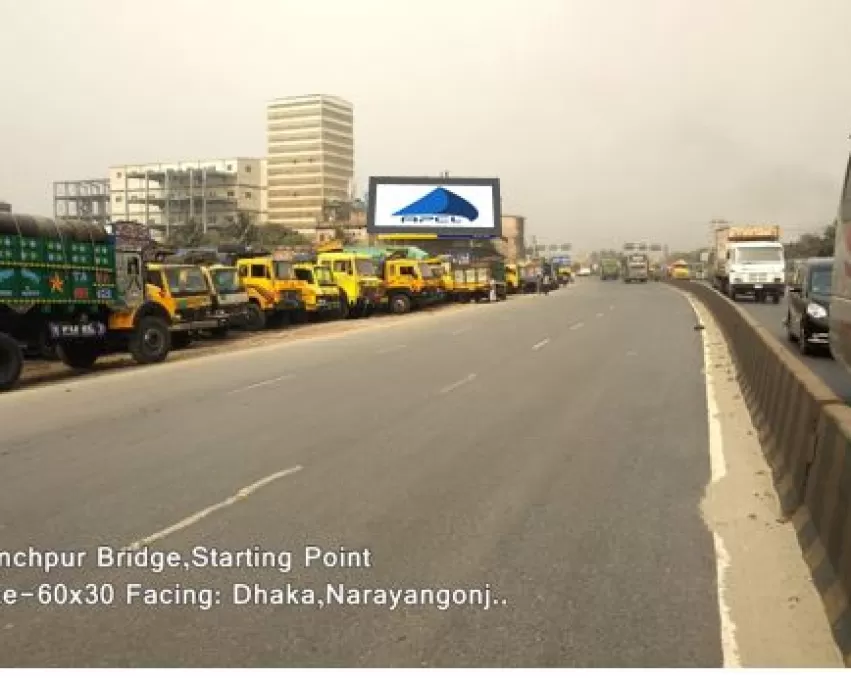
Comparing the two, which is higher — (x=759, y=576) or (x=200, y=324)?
(x=200, y=324)

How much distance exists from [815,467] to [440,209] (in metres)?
68.7

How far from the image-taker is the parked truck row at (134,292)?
15.2 m

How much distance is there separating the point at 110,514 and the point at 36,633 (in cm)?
203

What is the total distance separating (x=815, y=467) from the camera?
5613 mm

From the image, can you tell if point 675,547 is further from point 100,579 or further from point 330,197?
point 330,197

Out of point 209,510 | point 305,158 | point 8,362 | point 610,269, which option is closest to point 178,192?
point 305,158

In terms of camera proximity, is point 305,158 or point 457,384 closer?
point 457,384

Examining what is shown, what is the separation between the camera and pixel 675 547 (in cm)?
534

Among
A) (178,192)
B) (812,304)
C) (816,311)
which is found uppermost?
(178,192)

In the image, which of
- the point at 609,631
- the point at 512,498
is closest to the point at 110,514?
the point at 512,498

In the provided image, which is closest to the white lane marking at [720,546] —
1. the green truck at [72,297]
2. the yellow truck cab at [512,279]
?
the green truck at [72,297]

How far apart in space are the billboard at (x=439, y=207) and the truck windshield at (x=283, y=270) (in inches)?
1754

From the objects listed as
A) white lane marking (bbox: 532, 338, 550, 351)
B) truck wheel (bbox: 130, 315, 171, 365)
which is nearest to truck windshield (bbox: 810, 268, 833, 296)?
white lane marking (bbox: 532, 338, 550, 351)

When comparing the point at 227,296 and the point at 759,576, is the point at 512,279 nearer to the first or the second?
the point at 227,296
